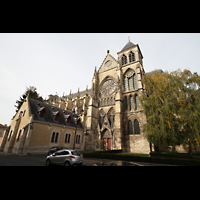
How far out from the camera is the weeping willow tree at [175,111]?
40.4ft

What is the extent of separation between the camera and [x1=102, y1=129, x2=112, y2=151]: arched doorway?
24391mm

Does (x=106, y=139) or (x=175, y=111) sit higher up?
(x=175, y=111)

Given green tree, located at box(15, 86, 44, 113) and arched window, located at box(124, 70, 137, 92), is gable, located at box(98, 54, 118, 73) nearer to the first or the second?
arched window, located at box(124, 70, 137, 92)

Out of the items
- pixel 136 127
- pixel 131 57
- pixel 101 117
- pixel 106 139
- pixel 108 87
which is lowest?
pixel 106 139

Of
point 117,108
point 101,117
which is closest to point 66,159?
point 117,108

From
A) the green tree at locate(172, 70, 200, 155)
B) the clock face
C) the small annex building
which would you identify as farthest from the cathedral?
the green tree at locate(172, 70, 200, 155)

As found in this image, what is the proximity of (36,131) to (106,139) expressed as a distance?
1457 centimetres

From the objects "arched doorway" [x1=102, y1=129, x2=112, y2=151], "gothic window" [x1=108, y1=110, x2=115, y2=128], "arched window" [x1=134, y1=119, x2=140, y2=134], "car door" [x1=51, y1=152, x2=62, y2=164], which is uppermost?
"gothic window" [x1=108, y1=110, x2=115, y2=128]

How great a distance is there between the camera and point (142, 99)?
16891mm

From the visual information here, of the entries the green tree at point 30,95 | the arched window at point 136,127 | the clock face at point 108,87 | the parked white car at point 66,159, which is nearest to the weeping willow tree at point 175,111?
the arched window at point 136,127

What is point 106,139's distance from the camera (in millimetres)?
25125

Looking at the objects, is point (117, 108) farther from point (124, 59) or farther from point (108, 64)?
point (124, 59)

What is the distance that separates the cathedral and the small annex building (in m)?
6.64
